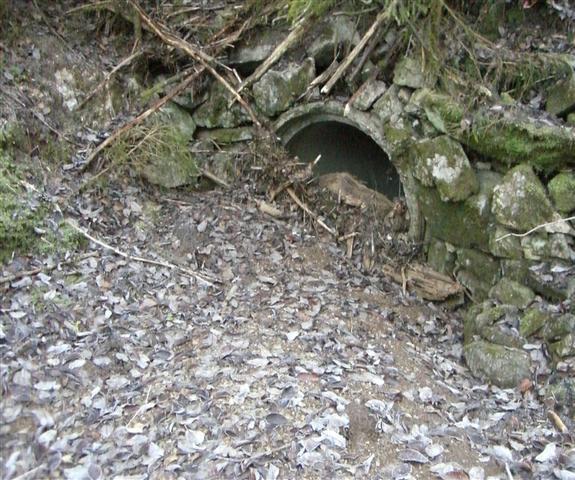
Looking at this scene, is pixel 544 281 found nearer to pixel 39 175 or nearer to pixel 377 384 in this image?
pixel 377 384

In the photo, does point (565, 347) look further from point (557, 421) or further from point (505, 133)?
point (505, 133)

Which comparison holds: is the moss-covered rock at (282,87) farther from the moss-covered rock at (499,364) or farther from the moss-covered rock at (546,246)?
the moss-covered rock at (499,364)

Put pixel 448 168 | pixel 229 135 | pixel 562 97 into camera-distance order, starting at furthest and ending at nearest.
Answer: pixel 229 135, pixel 448 168, pixel 562 97

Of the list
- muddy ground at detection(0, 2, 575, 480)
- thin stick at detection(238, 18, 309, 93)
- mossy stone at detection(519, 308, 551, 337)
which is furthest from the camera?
thin stick at detection(238, 18, 309, 93)

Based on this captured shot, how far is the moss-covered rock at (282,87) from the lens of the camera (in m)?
5.59

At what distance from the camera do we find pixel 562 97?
4578mm

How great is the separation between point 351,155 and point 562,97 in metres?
2.59

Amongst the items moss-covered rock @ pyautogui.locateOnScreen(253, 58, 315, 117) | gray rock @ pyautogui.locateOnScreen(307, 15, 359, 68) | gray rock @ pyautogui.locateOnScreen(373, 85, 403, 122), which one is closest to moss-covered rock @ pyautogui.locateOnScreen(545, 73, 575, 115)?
gray rock @ pyautogui.locateOnScreen(373, 85, 403, 122)

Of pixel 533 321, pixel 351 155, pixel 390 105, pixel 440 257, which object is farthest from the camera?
pixel 351 155

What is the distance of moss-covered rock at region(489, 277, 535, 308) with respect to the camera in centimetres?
459

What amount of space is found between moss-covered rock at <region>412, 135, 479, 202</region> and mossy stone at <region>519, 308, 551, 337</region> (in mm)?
1088

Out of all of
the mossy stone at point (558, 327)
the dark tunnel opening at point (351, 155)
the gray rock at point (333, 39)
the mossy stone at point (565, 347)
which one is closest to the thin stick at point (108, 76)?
the gray rock at point (333, 39)

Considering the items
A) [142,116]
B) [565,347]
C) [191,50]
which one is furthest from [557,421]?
[191,50]

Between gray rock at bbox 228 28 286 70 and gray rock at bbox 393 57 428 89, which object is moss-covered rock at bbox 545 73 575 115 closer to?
gray rock at bbox 393 57 428 89
